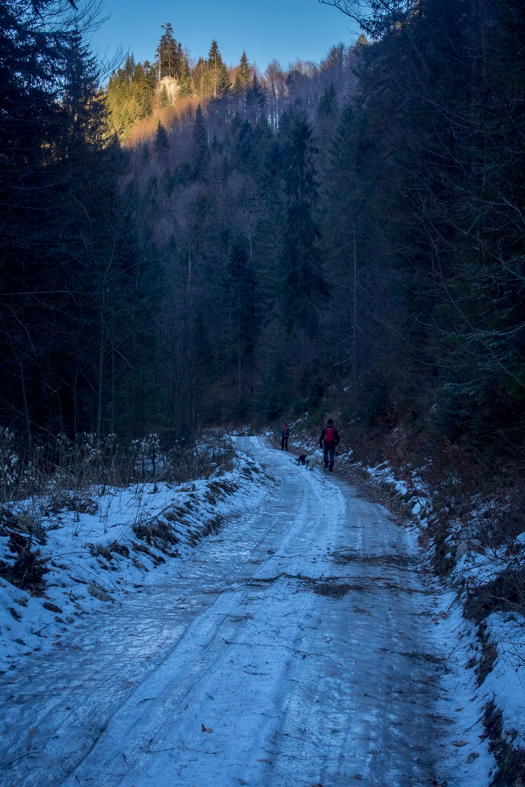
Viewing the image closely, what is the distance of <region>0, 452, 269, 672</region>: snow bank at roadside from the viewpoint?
175 inches

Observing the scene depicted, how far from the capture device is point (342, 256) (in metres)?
31.1

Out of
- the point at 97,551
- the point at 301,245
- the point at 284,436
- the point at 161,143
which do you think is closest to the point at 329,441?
the point at 284,436

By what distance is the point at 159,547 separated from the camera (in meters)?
6.99

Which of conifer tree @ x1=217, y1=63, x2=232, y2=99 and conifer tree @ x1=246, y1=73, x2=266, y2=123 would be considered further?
conifer tree @ x1=217, y1=63, x2=232, y2=99

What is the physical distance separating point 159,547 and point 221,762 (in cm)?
431

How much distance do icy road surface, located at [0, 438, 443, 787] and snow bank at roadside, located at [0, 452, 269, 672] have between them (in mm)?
246

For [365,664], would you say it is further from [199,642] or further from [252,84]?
[252,84]

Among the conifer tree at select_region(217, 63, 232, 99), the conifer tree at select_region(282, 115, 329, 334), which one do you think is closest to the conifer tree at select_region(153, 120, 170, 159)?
the conifer tree at select_region(217, 63, 232, 99)

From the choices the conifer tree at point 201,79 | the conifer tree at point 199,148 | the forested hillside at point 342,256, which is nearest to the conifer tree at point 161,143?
the conifer tree at point 199,148

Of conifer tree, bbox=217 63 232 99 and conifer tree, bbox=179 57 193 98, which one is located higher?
conifer tree, bbox=179 57 193 98

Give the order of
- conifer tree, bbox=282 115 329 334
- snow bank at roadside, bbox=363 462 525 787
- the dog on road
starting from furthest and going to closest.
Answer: conifer tree, bbox=282 115 329 334
the dog on road
snow bank at roadside, bbox=363 462 525 787

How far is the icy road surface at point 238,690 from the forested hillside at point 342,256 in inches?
166

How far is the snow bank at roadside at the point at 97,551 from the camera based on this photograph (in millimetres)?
4441

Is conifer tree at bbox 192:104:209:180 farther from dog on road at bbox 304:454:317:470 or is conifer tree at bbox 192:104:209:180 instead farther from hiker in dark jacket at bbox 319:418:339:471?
dog on road at bbox 304:454:317:470
